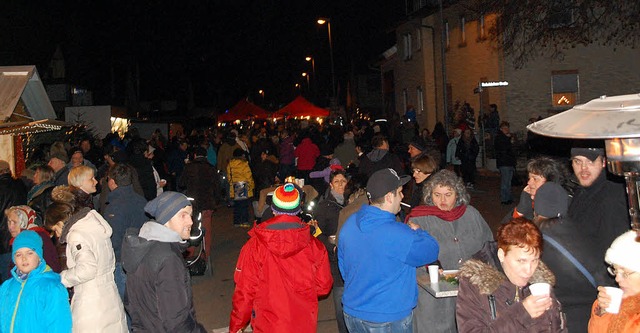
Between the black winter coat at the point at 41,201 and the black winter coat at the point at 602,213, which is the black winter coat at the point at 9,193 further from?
the black winter coat at the point at 602,213

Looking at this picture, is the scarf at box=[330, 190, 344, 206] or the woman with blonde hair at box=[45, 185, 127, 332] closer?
the woman with blonde hair at box=[45, 185, 127, 332]

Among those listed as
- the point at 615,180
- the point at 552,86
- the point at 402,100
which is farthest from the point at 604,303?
the point at 402,100

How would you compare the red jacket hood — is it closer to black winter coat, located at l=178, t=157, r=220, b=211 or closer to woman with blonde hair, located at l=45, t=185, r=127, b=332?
woman with blonde hair, located at l=45, t=185, r=127, b=332

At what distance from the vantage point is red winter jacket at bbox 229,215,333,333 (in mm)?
5699

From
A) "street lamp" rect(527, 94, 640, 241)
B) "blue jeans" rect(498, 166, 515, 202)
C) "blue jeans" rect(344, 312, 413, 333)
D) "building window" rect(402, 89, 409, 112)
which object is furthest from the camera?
"building window" rect(402, 89, 409, 112)

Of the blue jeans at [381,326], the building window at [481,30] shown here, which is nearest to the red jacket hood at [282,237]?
the blue jeans at [381,326]

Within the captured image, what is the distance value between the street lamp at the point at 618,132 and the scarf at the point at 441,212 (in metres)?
1.80

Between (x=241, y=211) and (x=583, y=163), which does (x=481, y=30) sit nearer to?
(x=241, y=211)

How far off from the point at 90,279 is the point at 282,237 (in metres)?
1.61

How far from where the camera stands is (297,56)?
69.4 metres

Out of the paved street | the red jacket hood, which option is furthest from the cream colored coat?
the paved street

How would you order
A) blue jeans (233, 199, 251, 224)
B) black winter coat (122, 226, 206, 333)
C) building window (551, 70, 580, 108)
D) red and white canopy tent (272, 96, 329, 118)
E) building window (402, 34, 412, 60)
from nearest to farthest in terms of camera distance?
black winter coat (122, 226, 206, 333) < blue jeans (233, 199, 251, 224) < building window (551, 70, 580, 108) < red and white canopy tent (272, 96, 329, 118) < building window (402, 34, 412, 60)

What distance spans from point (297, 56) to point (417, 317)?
6475 cm

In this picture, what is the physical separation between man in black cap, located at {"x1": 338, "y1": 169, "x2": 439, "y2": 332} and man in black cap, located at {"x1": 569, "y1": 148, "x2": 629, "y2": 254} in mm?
1150
